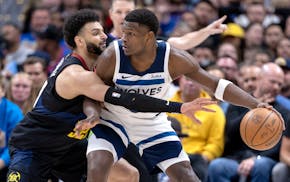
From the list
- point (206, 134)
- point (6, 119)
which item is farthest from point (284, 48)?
point (6, 119)

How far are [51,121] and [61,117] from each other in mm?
97

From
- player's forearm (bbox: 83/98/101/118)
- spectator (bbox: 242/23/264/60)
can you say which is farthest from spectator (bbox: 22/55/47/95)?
player's forearm (bbox: 83/98/101/118)

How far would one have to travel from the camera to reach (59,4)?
456 inches

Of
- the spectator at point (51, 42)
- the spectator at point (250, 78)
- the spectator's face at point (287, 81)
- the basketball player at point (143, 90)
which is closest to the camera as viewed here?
the basketball player at point (143, 90)

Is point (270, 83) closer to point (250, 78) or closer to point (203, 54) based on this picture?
point (250, 78)

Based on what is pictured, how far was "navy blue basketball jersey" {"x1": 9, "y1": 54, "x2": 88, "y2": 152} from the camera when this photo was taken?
5.74m

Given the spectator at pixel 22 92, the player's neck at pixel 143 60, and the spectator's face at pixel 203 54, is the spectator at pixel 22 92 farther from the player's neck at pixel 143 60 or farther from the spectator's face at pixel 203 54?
the player's neck at pixel 143 60

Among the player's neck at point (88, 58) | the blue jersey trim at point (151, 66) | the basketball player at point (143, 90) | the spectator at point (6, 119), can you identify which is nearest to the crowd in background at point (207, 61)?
the spectator at point (6, 119)

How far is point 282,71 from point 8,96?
3.15 m

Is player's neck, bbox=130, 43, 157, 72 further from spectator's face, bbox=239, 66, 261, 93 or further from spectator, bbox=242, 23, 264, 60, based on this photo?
spectator, bbox=242, 23, 264, 60

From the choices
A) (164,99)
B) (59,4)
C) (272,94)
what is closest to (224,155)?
(272,94)

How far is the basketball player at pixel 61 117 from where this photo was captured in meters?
5.66

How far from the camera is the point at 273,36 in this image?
985 cm

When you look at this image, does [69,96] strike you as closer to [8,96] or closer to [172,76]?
[172,76]
